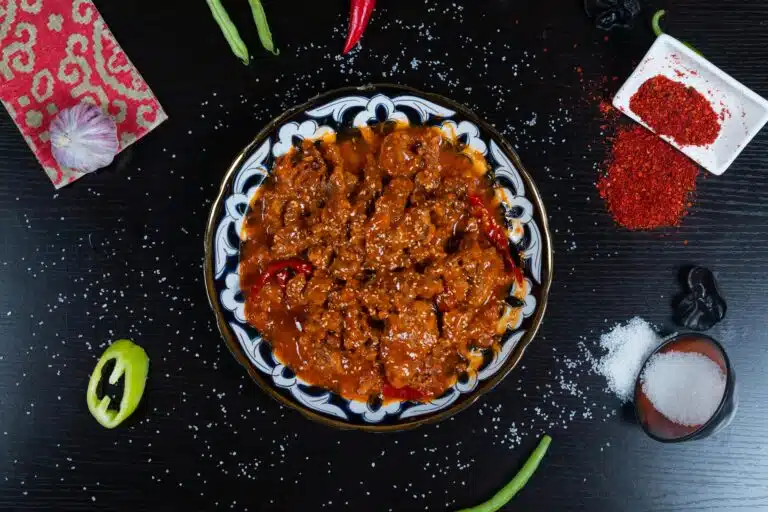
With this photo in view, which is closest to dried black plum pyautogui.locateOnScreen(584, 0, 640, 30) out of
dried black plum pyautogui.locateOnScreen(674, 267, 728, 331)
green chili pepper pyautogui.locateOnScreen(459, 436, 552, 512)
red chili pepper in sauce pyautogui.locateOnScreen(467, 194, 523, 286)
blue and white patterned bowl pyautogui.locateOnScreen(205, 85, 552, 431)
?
blue and white patterned bowl pyautogui.locateOnScreen(205, 85, 552, 431)

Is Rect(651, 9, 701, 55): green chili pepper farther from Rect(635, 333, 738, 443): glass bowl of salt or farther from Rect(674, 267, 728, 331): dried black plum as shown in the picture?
Rect(635, 333, 738, 443): glass bowl of salt

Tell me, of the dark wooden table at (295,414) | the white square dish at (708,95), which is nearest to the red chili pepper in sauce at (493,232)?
the dark wooden table at (295,414)

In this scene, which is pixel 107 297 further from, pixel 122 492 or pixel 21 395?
pixel 122 492

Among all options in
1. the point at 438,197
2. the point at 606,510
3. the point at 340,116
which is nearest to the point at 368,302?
the point at 438,197

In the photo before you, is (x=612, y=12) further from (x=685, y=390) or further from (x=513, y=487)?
(x=513, y=487)

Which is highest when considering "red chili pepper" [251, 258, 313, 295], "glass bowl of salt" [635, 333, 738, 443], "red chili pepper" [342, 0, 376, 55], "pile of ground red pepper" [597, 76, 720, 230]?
"red chili pepper" [342, 0, 376, 55]

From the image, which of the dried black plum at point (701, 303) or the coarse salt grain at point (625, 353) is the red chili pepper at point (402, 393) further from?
the dried black plum at point (701, 303)

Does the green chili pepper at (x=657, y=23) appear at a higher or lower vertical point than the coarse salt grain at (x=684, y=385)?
higher
